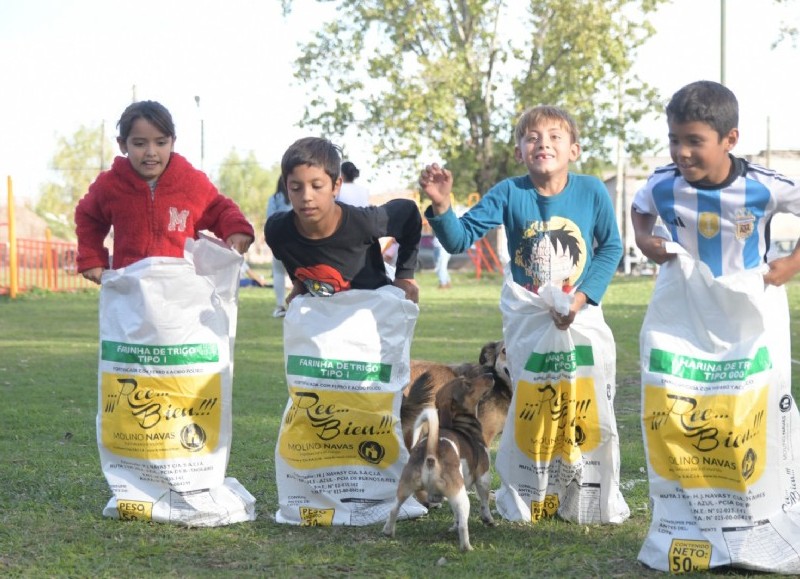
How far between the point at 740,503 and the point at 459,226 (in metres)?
1.52

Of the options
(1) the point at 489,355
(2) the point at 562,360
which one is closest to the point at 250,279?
(1) the point at 489,355

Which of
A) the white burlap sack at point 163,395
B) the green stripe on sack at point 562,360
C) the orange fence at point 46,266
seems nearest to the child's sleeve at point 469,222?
the green stripe on sack at point 562,360

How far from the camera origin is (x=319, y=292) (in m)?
4.71

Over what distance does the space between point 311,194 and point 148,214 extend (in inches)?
30.0

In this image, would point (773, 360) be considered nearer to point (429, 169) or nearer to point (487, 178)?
point (429, 169)

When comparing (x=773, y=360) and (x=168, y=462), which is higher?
(x=773, y=360)

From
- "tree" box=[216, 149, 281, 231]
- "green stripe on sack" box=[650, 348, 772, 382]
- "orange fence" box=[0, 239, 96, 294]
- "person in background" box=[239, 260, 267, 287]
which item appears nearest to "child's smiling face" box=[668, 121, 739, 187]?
"green stripe on sack" box=[650, 348, 772, 382]

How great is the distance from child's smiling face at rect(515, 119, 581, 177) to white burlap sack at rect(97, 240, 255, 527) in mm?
1380

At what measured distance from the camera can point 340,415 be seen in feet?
15.1

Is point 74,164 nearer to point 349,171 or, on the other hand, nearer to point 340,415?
point 349,171

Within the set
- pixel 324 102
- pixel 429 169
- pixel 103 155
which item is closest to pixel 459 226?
pixel 429 169

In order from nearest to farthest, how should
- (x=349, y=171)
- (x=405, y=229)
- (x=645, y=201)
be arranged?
(x=645, y=201) → (x=405, y=229) → (x=349, y=171)

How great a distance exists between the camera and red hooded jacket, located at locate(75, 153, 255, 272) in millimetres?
4730

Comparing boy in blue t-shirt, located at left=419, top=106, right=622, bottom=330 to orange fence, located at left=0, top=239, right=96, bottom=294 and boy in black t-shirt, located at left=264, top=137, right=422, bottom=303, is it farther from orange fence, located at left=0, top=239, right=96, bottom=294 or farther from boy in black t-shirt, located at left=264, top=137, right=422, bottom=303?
orange fence, located at left=0, top=239, right=96, bottom=294
